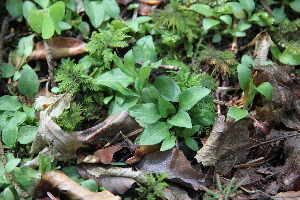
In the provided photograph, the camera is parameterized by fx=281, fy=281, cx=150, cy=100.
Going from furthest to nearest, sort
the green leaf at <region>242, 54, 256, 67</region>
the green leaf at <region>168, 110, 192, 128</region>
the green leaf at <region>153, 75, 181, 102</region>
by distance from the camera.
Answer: the green leaf at <region>242, 54, 256, 67</region>
the green leaf at <region>153, 75, 181, 102</region>
the green leaf at <region>168, 110, 192, 128</region>

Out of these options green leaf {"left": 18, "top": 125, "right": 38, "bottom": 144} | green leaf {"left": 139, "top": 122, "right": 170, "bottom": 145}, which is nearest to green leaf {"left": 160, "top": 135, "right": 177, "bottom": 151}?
green leaf {"left": 139, "top": 122, "right": 170, "bottom": 145}

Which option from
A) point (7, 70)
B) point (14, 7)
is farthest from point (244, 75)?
point (14, 7)

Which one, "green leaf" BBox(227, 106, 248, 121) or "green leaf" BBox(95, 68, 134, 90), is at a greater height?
"green leaf" BBox(95, 68, 134, 90)

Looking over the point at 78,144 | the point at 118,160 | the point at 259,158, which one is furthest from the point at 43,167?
the point at 259,158

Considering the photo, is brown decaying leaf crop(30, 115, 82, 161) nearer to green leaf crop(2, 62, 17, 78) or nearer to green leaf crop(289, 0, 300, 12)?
green leaf crop(2, 62, 17, 78)

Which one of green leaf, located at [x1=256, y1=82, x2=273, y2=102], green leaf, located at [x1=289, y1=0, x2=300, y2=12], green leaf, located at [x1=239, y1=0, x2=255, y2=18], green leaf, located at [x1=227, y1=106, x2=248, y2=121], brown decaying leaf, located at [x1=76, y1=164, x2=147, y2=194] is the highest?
green leaf, located at [x1=239, y1=0, x2=255, y2=18]

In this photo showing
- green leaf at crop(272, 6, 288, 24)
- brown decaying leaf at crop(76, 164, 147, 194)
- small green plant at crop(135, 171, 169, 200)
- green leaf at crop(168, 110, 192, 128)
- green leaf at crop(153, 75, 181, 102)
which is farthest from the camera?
green leaf at crop(272, 6, 288, 24)

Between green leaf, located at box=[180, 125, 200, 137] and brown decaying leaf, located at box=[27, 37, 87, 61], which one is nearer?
green leaf, located at box=[180, 125, 200, 137]
